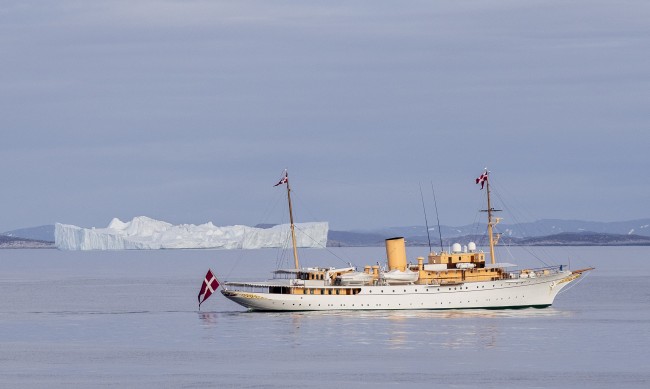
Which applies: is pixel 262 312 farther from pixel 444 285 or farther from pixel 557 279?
pixel 557 279

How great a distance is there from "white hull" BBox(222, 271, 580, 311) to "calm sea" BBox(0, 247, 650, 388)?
1.04 meters

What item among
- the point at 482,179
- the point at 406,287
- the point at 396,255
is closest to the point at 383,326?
the point at 406,287

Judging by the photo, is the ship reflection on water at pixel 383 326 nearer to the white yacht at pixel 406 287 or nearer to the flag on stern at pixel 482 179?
the white yacht at pixel 406 287

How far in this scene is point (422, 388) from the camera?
48.8 m

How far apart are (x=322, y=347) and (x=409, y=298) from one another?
22583mm

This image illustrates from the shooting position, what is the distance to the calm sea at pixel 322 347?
51.5m

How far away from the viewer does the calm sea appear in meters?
51.5

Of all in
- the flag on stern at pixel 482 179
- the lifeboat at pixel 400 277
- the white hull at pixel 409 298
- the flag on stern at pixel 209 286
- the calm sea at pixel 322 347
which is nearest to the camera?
the calm sea at pixel 322 347

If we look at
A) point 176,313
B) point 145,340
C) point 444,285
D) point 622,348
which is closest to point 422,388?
point 622,348

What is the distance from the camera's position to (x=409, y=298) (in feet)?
279

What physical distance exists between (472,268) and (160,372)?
3692cm

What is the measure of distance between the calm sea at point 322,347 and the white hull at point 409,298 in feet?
3.43

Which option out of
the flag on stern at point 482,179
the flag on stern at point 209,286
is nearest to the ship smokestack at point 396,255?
the flag on stern at point 482,179

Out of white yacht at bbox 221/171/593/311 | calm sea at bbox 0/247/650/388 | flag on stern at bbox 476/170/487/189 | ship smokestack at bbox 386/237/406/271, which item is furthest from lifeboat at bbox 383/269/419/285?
flag on stern at bbox 476/170/487/189
